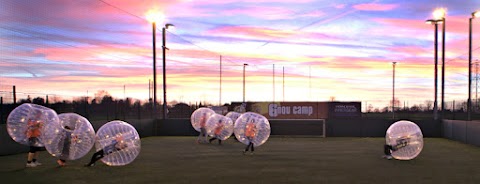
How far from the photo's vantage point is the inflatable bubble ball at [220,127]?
20.6m

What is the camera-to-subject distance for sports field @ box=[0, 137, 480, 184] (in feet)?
36.0

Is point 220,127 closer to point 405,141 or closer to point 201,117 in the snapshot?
point 201,117

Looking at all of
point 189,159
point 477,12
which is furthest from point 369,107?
point 189,159

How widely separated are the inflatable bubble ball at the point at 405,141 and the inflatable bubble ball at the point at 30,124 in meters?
10.2

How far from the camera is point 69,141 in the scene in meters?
12.8

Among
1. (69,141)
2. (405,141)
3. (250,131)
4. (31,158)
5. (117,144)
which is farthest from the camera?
(250,131)

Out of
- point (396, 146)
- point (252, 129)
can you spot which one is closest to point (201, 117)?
point (252, 129)

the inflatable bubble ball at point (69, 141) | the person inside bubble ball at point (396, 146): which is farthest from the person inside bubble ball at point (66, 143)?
the person inside bubble ball at point (396, 146)

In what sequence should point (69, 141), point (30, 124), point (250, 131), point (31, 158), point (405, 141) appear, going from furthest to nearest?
point (250, 131)
point (405, 141)
point (31, 158)
point (69, 141)
point (30, 124)

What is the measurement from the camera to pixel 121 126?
13023 millimetres

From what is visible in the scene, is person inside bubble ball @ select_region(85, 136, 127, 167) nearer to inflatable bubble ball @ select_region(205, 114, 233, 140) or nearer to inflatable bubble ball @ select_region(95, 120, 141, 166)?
inflatable bubble ball @ select_region(95, 120, 141, 166)

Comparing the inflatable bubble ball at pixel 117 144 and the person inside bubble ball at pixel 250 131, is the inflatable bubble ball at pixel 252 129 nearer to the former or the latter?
the person inside bubble ball at pixel 250 131

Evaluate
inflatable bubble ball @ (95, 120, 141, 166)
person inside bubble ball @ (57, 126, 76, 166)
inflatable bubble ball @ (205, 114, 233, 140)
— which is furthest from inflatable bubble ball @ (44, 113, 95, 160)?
inflatable bubble ball @ (205, 114, 233, 140)

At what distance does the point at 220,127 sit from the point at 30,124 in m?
9.35
